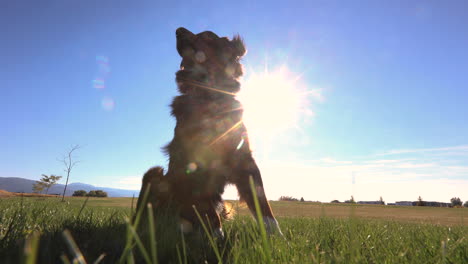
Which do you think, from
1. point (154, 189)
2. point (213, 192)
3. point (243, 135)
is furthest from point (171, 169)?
point (243, 135)

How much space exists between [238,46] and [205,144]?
1477 mm

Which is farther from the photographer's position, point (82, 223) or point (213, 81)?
point (213, 81)

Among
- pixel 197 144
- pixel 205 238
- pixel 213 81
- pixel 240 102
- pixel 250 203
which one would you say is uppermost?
pixel 213 81

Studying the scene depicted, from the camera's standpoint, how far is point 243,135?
304 cm

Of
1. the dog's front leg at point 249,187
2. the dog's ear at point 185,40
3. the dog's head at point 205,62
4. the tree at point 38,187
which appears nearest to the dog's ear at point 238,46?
the dog's head at point 205,62

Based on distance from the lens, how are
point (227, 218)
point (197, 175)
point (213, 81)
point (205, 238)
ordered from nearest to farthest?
point (205, 238) < point (197, 175) < point (213, 81) < point (227, 218)

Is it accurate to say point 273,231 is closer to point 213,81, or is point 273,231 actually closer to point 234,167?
point 234,167

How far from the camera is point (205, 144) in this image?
284cm

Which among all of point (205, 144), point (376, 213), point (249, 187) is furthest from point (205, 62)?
point (376, 213)

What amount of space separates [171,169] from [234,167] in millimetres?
702

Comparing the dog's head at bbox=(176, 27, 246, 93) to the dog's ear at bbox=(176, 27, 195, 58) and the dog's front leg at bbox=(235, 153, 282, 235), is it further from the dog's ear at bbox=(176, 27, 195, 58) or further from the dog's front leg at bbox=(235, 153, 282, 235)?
the dog's front leg at bbox=(235, 153, 282, 235)

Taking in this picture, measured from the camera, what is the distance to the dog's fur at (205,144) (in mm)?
2754

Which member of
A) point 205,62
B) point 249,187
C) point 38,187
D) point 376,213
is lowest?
point 376,213

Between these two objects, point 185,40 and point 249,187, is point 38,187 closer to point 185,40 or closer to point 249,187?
point 185,40
